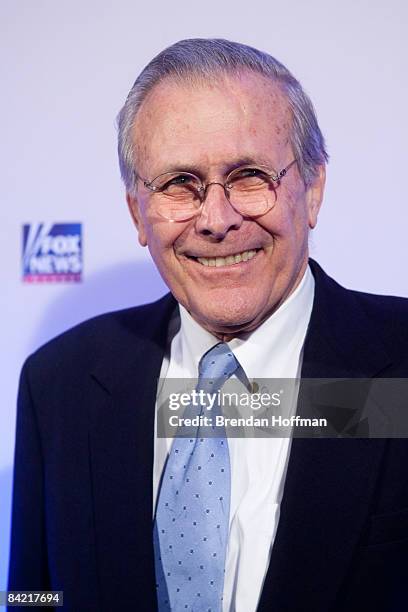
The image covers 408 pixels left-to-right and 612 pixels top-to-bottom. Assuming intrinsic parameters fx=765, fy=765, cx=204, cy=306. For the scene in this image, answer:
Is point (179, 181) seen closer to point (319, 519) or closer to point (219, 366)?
point (219, 366)

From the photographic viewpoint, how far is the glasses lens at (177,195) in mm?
1174

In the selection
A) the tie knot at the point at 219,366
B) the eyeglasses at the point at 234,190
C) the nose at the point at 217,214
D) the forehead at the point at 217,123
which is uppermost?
the forehead at the point at 217,123

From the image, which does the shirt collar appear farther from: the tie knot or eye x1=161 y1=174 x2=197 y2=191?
eye x1=161 y1=174 x2=197 y2=191

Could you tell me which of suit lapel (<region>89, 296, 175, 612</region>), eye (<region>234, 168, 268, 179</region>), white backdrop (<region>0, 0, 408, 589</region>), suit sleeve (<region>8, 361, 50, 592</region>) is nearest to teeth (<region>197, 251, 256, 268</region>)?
eye (<region>234, 168, 268, 179</region>)

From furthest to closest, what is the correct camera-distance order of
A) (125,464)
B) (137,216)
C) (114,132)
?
(114,132), (137,216), (125,464)

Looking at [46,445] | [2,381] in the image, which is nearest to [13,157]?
[2,381]

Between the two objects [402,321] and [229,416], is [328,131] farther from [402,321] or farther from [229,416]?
[229,416]

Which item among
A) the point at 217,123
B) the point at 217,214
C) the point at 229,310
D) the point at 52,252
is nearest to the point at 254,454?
the point at 229,310

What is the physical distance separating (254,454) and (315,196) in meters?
0.44

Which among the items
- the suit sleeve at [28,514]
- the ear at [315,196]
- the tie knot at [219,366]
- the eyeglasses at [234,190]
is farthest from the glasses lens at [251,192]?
the suit sleeve at [28,514]

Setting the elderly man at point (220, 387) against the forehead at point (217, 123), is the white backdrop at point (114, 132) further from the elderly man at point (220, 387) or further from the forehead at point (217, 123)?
the forehead at point (217, 123)

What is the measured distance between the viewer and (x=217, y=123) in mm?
1146

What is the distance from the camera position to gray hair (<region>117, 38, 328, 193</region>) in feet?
3.90

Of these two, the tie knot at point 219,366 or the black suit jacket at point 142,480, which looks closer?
the black suit jacket at point 142,480
